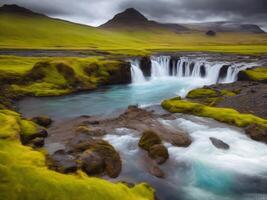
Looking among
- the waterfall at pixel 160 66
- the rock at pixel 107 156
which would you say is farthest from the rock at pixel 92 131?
the waterfall at pixel 160 66

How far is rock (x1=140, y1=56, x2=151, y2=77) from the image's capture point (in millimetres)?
62312

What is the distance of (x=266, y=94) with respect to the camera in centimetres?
3328

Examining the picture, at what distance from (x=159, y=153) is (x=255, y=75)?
112ft

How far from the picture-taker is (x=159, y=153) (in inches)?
734

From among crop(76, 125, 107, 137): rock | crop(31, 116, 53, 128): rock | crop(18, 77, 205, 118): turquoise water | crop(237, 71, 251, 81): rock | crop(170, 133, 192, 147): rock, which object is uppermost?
crop(237, 71, 251, 81): rock

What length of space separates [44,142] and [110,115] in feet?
35.8

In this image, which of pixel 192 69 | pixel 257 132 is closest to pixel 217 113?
pixel 257 132

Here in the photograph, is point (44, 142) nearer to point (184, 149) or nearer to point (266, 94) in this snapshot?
point (184, 149)

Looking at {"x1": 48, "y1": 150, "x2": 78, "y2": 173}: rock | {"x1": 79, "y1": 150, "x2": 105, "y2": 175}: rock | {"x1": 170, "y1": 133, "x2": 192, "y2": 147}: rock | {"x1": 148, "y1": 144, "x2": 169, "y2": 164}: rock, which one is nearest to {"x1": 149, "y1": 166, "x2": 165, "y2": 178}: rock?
{"x1": 148, "y1": 144, "x2": 169, "y2": 164}: rock

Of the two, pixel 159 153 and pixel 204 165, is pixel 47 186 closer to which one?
pixel 159 153

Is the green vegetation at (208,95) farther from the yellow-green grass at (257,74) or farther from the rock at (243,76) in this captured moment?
the rock at (243,76)

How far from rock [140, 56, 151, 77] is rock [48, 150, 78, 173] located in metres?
47.3

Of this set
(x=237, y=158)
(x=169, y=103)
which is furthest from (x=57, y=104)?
(x=237, y=158)

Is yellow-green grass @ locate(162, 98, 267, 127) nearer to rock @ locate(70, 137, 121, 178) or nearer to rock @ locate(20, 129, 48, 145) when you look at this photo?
rock @ locate(70, 137, 121, 178)
